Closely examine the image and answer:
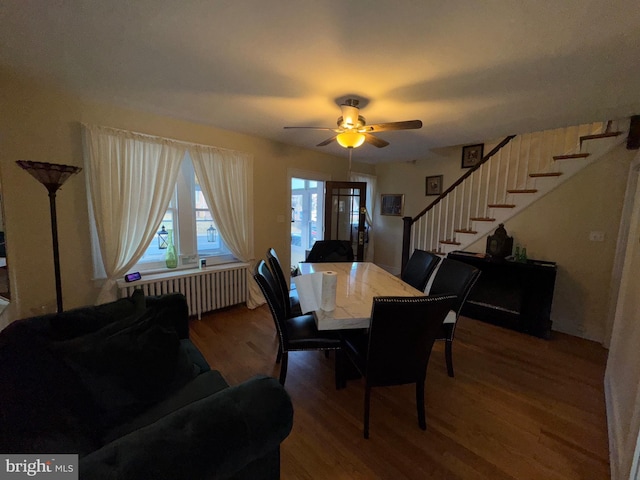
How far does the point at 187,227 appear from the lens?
323 centimetres

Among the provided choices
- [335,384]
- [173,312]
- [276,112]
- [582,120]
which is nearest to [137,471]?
[173,312]

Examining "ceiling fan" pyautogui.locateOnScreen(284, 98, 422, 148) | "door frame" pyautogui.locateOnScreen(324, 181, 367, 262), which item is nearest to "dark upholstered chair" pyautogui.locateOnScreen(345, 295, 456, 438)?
"ceiling fan" pyautogui.locateOnScreen(284, 98, 422, 148)

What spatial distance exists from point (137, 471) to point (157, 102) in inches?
110

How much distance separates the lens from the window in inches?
121

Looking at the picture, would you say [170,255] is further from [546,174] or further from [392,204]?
[546,174]

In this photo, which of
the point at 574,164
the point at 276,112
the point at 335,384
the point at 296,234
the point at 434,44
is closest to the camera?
the point at 434,44

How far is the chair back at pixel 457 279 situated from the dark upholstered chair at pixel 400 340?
24.5 inches

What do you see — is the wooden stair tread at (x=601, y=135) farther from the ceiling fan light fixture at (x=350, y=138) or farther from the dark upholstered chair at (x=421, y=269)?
the ceiling fan light fixture at (x=350, y=138)

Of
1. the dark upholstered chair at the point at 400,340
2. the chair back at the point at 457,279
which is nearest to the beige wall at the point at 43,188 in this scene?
the dark upholstered chair at the point at 400,340

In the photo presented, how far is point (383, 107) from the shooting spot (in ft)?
8.09

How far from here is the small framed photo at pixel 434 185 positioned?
4793 millimetres

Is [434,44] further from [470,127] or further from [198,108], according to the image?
[198,108]

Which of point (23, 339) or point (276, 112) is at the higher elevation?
point (276, 112)

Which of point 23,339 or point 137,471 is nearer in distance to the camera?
point 137,471
